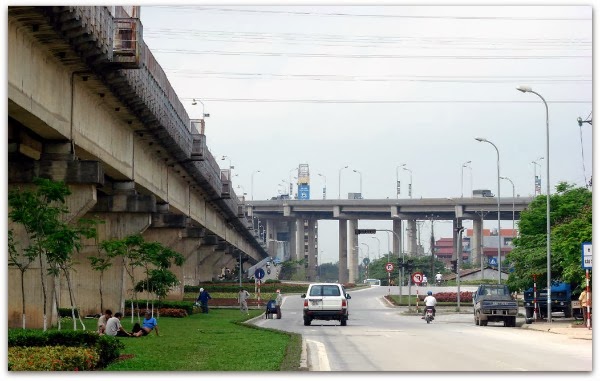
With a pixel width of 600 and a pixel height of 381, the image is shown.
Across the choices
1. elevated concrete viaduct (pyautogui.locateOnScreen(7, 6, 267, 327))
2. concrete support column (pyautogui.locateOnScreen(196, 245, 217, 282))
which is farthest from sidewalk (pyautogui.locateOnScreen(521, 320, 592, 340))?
concrete support column (pyautogui.locateOnScreen(196, 245, 217, 282))

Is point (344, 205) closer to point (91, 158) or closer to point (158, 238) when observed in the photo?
point (158, 238)

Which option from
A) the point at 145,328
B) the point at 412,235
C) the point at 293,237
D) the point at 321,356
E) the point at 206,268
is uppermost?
the point at 293,237

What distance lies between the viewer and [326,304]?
155 ft

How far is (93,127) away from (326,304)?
47.8 ft

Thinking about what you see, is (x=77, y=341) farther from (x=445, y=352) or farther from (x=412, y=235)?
(x=412, y=235)

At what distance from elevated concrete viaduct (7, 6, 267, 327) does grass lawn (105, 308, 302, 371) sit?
18.1 feet

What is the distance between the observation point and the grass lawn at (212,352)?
69.4ft

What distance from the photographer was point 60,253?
101 ft

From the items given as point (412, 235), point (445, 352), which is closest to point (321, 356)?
point (445, 352)

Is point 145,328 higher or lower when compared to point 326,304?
lower

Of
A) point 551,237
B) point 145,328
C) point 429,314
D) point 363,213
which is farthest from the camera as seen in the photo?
point 363,213

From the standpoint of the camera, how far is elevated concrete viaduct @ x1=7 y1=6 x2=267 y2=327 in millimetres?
28188

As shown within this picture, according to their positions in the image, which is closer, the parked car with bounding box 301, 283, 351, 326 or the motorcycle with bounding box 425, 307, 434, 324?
the parked car with bounding box 301, 283, 351, 326

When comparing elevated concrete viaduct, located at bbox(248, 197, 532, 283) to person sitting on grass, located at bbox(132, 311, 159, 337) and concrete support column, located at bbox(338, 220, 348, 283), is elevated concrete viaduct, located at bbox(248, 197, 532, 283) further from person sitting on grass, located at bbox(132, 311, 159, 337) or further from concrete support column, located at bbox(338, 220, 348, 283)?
person sitting on grass, located at bbox(132, 311, 159, 337)
